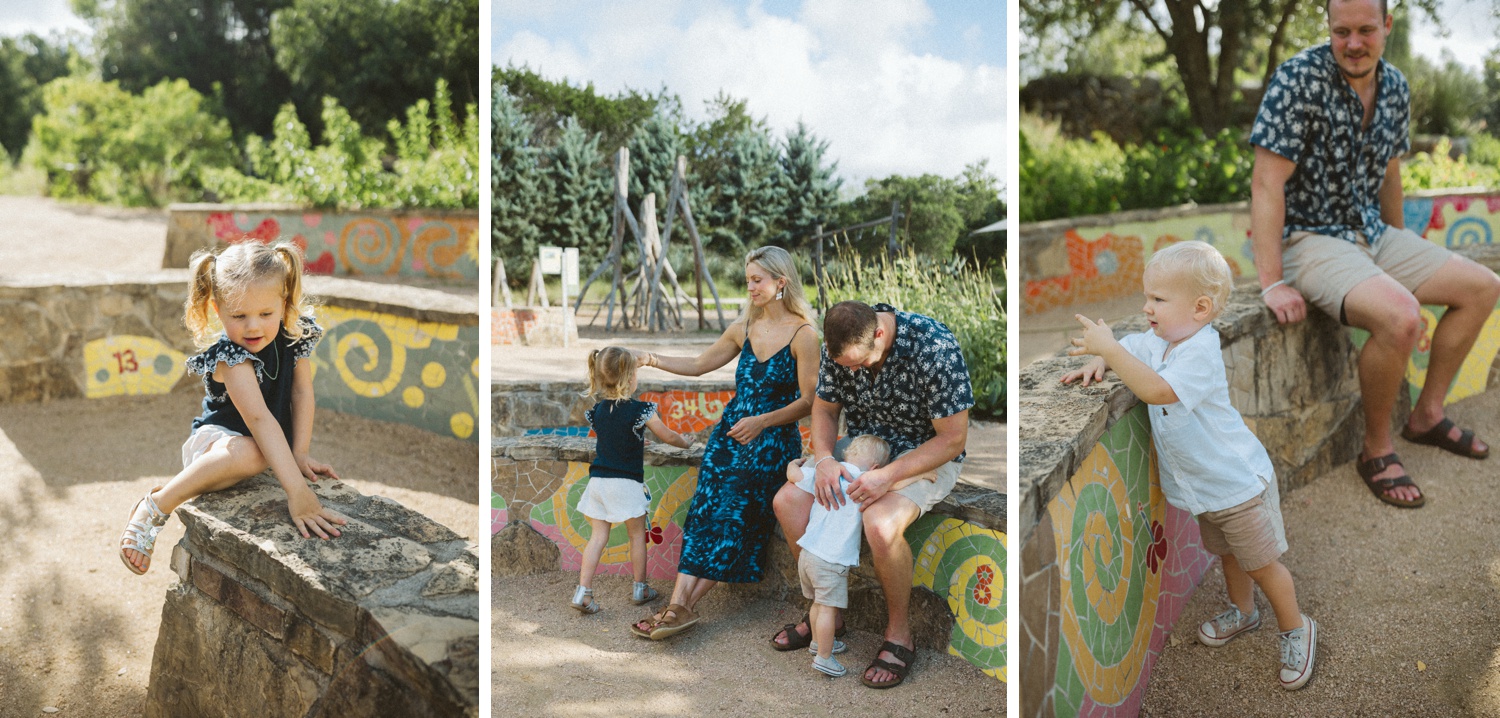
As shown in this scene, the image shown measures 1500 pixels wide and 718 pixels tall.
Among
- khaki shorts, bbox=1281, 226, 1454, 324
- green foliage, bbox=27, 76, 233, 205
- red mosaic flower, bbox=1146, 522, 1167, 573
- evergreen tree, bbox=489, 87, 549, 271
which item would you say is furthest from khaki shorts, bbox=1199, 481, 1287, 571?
green foliage, bbox=27, 76, 233, 205

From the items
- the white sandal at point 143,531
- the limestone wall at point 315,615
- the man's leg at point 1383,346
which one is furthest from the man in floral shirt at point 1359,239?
the white sandal at point 143,531

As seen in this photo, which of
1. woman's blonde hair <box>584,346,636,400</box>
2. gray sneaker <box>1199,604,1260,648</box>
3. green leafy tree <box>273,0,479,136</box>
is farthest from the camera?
green leafy tree <box>273,0,479,136</box>

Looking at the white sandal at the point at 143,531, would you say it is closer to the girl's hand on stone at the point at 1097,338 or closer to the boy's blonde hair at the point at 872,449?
the boy's blonde hair at the point at 872,449

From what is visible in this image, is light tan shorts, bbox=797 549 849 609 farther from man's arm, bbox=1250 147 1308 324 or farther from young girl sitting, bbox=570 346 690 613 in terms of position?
man's arm, bbox=1250 147 1308 324

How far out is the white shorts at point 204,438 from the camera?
2418 millimetres

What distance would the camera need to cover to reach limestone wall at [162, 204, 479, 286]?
7.61 meters

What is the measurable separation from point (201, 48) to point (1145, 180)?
40.3 ft

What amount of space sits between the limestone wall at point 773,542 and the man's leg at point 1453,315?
157cm

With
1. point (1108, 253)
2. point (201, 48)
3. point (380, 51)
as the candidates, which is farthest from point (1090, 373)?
point (201, 48)

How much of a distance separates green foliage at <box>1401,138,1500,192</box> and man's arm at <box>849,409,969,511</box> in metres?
6.13

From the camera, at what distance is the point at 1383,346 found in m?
2.88

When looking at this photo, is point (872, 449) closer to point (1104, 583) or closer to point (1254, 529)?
point (1104, 583)

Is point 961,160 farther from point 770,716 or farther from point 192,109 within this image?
point 192,109

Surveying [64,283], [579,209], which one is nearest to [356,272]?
[579,209]
